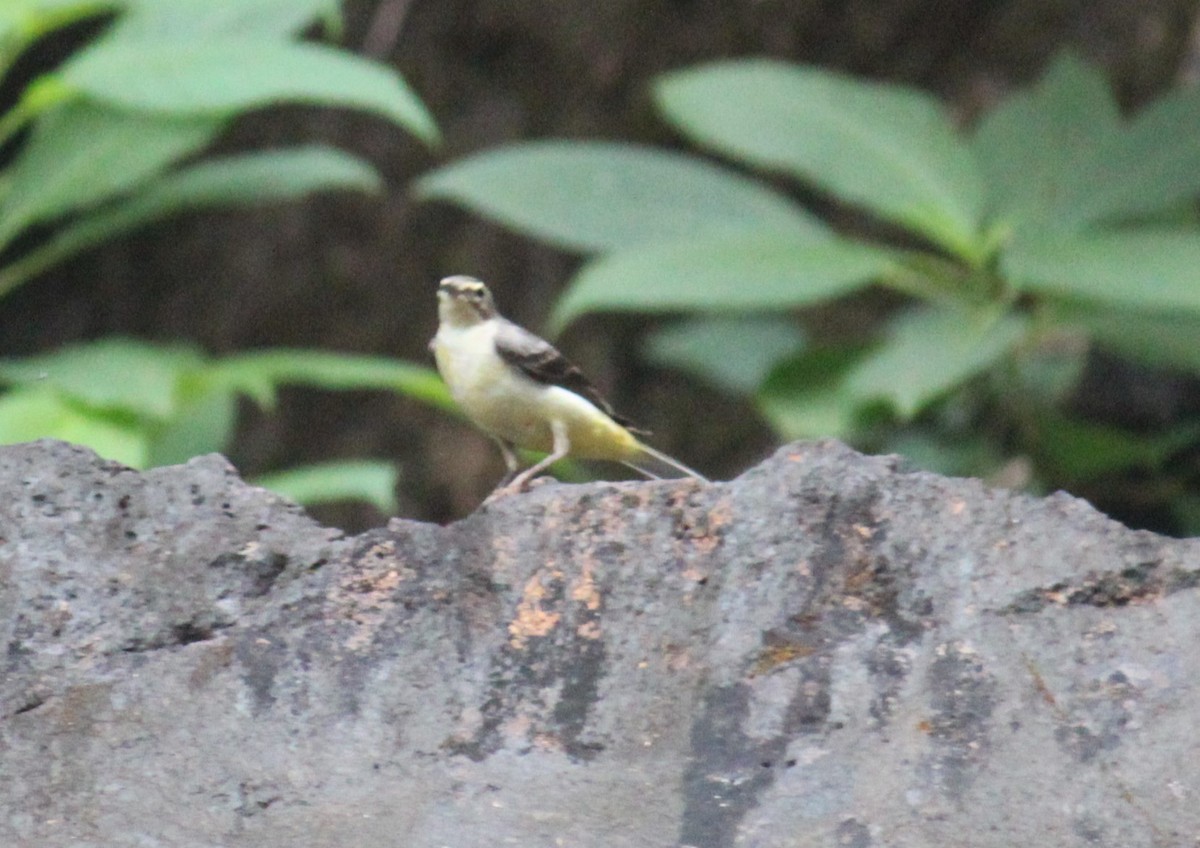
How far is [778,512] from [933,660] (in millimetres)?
372

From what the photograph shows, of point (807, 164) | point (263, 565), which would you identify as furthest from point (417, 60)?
point (263, 565)

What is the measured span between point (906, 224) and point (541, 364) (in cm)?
210

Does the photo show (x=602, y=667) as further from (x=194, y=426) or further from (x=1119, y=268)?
(x=1119, y=268)

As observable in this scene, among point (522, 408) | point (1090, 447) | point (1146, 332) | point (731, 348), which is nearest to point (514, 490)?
point (522, 408)

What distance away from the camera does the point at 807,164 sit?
6.01 m

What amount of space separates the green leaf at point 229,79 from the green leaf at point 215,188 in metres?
0.53

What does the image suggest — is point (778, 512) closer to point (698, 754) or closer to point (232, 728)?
point (698, 754)

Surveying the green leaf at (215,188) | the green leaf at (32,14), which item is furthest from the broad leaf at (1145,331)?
the green leaf at (32,14)

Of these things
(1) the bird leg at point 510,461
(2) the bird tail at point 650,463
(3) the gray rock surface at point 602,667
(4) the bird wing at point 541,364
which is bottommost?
(3) the gray rock surface at point 602,667

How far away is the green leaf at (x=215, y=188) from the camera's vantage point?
573 centimetres

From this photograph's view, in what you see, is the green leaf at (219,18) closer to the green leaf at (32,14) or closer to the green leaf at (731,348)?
the green leaf at (32,14)

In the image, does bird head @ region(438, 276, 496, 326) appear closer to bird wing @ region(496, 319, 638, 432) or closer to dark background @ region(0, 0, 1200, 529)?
bird wing @ region(496, 319, 638, 432)

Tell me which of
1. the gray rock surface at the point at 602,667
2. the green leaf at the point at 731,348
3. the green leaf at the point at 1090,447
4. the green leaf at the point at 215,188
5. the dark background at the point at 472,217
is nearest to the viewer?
the gray rock surface at the point at 602,667

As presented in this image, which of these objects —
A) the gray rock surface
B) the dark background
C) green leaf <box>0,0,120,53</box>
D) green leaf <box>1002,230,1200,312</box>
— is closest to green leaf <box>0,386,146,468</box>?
green leaf <box>0,0,120,53</box>
